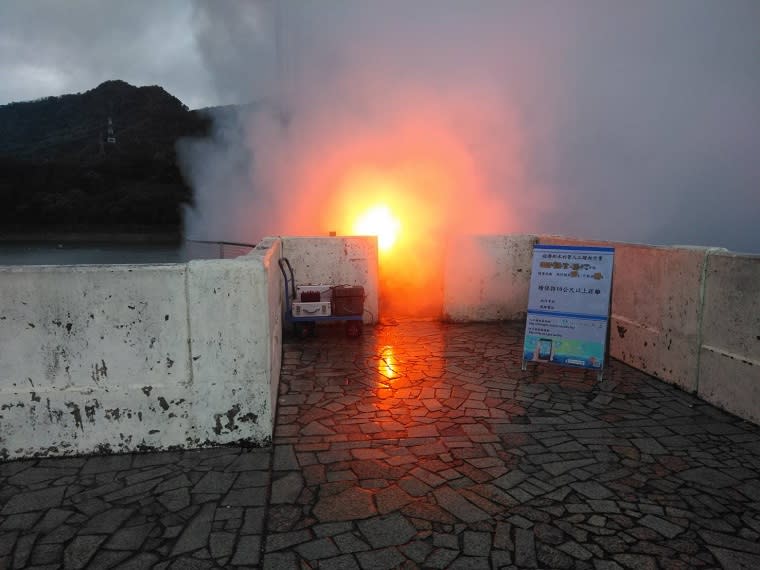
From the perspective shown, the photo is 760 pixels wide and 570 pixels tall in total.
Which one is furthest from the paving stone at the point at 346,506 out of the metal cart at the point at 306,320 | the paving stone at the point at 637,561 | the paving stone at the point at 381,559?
the metal cart at the point at 306,320

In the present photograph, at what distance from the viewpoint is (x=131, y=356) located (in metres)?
3.94

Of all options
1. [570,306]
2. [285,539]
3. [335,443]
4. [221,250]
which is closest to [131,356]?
[335,443]

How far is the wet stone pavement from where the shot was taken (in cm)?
288

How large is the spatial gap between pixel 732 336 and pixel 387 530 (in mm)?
3937

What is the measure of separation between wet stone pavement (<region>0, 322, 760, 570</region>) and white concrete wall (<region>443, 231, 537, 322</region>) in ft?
11.4

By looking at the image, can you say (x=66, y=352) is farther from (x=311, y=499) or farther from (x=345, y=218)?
(x=345, y=218)

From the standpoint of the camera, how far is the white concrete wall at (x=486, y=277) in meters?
8.76

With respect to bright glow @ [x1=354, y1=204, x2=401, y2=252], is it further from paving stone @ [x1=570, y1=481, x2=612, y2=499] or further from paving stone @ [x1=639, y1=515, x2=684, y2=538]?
paving stone @ [x1=639, y1=515, x2=684, y2=538]

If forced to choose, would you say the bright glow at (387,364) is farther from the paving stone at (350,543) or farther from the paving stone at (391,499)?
the paving stone at (350,543)

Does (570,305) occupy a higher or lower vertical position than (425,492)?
higher

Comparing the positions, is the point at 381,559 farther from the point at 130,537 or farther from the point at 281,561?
the point at 130,537

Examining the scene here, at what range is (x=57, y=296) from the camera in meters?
3.81

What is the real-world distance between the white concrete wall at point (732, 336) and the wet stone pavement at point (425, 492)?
22cm

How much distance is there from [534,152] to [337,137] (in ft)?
25.9
